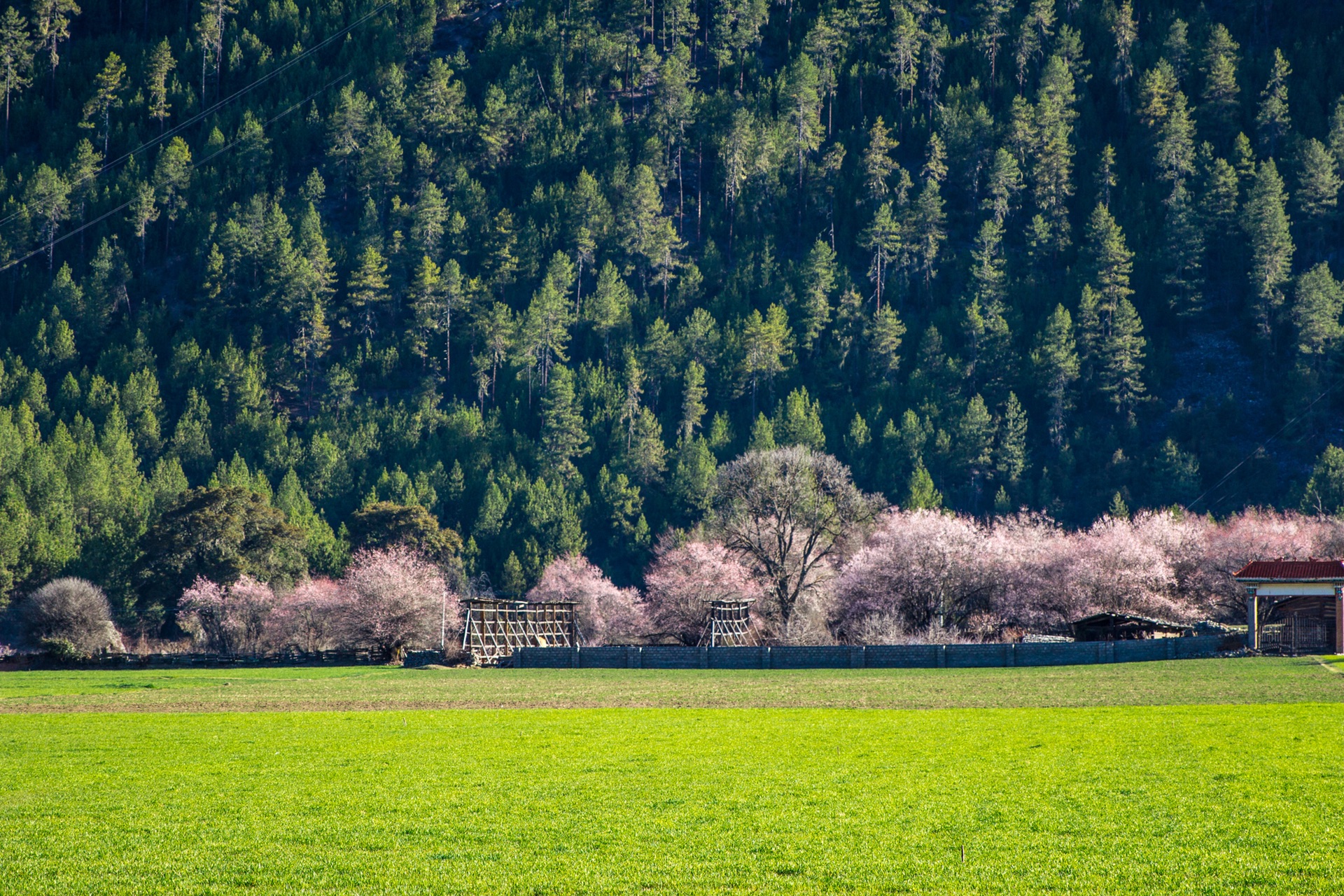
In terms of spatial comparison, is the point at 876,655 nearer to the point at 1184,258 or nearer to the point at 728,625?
the point at 728,625

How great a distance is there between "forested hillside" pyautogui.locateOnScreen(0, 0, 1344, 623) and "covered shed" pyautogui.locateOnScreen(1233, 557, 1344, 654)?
61507 mm

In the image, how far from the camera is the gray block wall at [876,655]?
56188 mm

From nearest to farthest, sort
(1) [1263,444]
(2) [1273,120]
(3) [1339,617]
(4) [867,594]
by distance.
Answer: (3) [1339,617] → (4) [867,594] → (1) [1263,444] → (2) [1273,120]

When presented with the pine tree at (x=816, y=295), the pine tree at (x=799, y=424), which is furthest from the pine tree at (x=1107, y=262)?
the pine tree at (x=799, y=424)

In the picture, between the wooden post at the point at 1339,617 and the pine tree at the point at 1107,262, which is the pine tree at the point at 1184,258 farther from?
the wooden post at the point at 1339,617

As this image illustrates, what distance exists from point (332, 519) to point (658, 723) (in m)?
106

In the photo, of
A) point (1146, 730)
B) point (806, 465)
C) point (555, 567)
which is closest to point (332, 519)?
point (555, 567)

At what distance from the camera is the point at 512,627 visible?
78.8 metres

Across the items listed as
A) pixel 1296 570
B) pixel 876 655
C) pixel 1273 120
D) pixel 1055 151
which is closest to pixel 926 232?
pixel 1055 151

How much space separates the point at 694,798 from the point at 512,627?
199ft

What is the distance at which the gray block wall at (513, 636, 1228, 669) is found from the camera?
5619cm

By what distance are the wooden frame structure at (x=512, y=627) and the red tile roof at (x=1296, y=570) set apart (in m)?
33.9

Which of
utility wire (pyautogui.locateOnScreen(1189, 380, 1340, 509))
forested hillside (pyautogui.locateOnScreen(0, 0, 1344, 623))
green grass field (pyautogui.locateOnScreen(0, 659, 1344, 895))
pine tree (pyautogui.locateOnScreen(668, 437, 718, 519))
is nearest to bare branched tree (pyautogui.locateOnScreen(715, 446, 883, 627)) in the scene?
forested hillside (pyautogui.locateOnScreen(0, 0, 1344, 623))

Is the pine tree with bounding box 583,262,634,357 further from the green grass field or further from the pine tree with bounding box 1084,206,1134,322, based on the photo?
the green grass field
